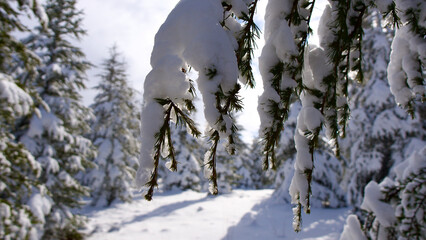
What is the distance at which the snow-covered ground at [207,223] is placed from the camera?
9.96 metres

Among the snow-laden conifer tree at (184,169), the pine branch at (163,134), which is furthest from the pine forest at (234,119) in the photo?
the snow-laden conifer tree at (184,169)

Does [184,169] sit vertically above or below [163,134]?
above

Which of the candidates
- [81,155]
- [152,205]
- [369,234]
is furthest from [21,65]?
[152,205]

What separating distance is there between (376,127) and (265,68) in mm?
12689

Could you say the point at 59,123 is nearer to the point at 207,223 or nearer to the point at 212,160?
the point at 207,223

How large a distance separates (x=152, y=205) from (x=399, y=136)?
14631 mm

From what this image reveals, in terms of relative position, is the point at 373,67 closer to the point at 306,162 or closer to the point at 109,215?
the point at 306,162

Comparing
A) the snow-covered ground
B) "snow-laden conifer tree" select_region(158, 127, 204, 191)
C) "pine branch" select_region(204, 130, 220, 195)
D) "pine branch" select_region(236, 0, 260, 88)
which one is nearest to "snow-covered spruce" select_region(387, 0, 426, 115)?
"pine branch" select_region(236, 0, 260, 88)

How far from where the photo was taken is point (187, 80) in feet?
3.19

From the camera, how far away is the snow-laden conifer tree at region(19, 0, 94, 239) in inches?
368

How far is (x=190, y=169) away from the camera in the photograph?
88.1 ft

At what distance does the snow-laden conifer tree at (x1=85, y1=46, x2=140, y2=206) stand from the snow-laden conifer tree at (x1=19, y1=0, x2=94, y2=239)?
6.04 m

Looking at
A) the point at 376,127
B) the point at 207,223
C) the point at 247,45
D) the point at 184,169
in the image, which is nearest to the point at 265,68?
the point at 247,45

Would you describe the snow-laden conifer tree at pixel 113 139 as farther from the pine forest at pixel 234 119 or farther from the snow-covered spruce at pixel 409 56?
the snow-covered spruce at pixel 409 56
